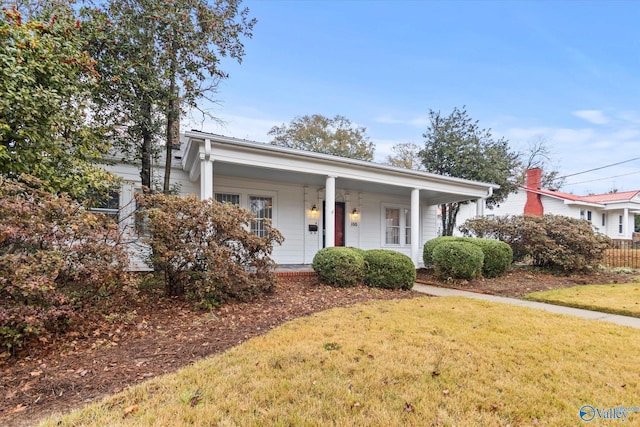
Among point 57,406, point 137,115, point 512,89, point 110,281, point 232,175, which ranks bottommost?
point 57,406

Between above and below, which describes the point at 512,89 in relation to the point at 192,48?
above

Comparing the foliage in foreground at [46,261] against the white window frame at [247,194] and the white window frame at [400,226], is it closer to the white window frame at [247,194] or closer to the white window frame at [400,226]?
the white window frame at [247,194]

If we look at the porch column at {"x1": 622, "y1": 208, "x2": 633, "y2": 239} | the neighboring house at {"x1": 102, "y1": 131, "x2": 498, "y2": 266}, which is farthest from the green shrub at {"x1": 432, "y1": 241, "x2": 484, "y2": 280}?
the porch column at {"x1": 622, "y1": 208, "x2": 633, "y2": 239}

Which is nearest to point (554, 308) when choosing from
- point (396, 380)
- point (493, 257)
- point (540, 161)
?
point (493, 257)

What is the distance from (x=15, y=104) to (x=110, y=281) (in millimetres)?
2700

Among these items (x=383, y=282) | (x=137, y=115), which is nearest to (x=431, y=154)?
(x=383, y=282)

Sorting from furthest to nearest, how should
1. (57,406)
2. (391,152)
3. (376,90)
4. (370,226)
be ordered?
(391,152) → (376,90) → (370,226) → (57,406)

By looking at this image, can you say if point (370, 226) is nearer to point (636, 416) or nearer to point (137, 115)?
point (137, 115)

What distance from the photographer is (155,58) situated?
7023mm

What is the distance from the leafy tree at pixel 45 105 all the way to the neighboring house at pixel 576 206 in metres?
20.3

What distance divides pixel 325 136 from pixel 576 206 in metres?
18.5

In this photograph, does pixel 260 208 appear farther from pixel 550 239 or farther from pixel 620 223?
pixel 620 223

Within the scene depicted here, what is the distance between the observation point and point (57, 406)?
2434mm

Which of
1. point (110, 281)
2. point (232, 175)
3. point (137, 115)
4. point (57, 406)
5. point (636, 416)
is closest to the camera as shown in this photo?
point (636, 416)
